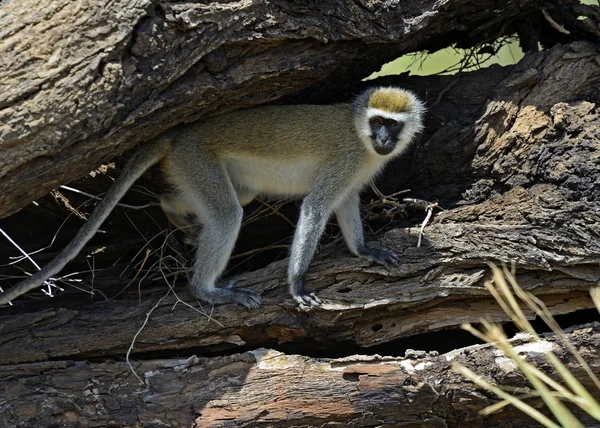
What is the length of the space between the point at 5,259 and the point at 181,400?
7.27ft

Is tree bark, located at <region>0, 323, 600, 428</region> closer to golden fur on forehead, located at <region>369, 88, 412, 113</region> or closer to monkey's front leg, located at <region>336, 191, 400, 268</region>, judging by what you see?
monkey's front leg, located at <region>336, 191, 400, 268</region>

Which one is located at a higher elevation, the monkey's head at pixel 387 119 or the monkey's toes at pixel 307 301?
the monkey's head at pixel 387 119

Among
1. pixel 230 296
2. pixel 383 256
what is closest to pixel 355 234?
pixel 383 256

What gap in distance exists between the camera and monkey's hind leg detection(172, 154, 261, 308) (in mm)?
5402

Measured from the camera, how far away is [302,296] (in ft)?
17.1

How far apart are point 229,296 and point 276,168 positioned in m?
1.19

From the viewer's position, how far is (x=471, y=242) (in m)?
5.18

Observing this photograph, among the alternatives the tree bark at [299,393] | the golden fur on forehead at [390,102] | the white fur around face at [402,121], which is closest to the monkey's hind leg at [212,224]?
the tree bark at [299,393]

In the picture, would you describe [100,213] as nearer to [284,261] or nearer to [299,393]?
[284,261]

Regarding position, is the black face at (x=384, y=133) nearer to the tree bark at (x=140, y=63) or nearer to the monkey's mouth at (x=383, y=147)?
the monkey's mouth at (x=383, y=147)

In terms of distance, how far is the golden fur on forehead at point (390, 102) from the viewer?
5773mm

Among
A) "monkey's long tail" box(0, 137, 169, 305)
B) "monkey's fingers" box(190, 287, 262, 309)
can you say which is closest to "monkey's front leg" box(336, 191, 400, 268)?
"monkey's fingers" box(190, 287, 262, 309)

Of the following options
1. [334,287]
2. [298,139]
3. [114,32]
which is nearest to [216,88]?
[114,32]

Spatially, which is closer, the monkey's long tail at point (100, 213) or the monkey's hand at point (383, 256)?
the monkey's long tail at point (100, 213)
